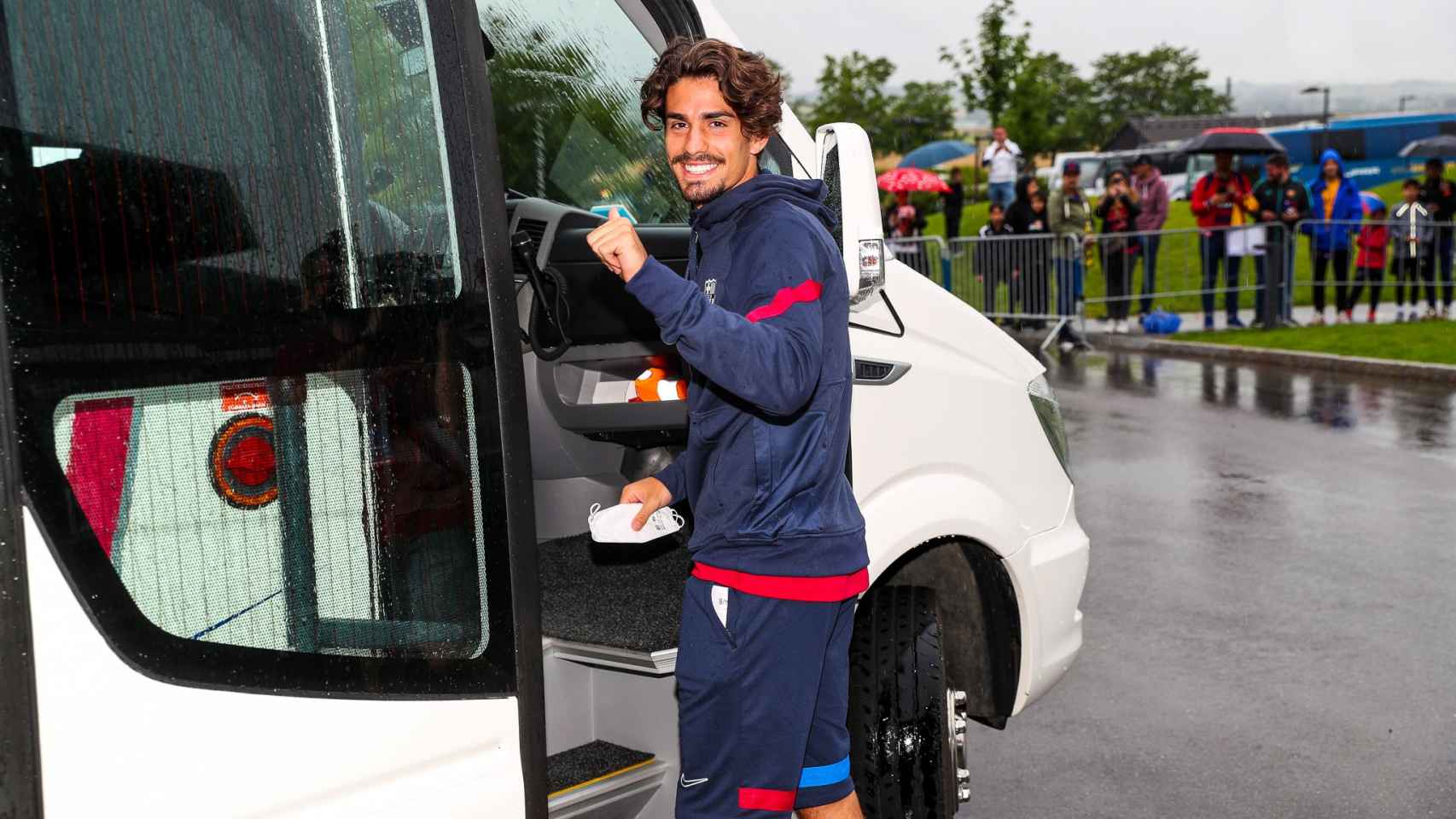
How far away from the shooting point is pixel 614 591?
3.79m

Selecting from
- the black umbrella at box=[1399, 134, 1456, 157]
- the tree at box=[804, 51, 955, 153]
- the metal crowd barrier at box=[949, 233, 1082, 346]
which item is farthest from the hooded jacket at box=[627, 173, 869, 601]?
the tree at box=[804, 51, 955, 153]

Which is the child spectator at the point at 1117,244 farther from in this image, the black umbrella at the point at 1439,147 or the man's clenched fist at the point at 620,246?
the man's clenched fist at the point at 620,246

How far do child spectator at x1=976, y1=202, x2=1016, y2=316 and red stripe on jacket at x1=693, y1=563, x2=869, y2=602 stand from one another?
553 inches

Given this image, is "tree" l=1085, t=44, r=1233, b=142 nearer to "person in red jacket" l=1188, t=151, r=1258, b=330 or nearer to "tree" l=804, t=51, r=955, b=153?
"tree" l=804, t=51, r=955, b=153

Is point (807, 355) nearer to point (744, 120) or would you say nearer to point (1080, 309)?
point (744, 120)

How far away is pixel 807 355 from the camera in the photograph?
2.42m

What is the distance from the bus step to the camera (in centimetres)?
294

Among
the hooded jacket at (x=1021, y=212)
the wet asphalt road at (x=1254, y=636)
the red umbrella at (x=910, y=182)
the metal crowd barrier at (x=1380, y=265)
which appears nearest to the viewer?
the wet asphalt road at (x=1254, y=636)

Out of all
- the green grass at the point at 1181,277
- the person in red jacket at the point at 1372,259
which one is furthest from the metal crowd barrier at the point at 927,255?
the person in red jacket at the point at 1372,259

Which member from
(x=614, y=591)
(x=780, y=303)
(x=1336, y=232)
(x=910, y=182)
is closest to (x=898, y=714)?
(x=614, y=591)

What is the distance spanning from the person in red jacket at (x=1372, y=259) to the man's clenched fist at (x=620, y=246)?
52.7ft

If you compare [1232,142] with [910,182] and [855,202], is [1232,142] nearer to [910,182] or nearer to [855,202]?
[910,182]

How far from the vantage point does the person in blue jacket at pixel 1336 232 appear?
1661 centimetres

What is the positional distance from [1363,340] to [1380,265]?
251cm
